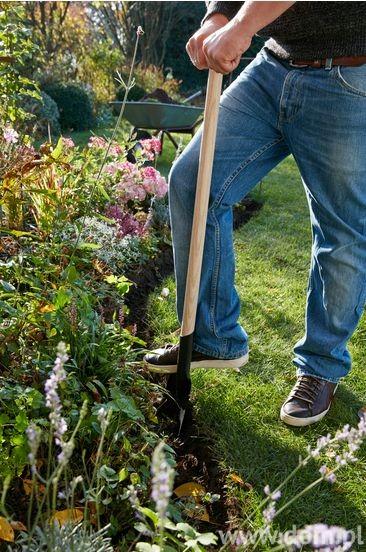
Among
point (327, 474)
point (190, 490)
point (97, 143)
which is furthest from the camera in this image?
point (97, 143)

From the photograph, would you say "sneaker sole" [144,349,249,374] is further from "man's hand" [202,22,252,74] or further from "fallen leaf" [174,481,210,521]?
"man's hand" [202,22,252,74]

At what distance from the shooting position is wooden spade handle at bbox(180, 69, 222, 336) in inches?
75.3

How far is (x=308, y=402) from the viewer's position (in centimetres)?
225

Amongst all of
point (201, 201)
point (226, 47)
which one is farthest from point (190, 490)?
point (226, 47)

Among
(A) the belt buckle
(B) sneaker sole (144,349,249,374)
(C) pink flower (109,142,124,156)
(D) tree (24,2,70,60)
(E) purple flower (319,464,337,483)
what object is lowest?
(B) sneaker sole (144,349,249,374)

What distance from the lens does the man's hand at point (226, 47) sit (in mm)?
1738

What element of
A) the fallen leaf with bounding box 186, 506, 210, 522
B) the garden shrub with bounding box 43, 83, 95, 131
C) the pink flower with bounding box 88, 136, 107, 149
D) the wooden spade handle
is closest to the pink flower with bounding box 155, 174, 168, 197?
the pink flower with bounding box 88, 136, 107, 149

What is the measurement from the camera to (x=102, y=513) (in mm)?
1553

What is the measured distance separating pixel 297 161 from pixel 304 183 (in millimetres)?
90

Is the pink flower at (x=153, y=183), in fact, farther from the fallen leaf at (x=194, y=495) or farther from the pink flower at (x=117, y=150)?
the fallen leaf at (x=194, y=495)

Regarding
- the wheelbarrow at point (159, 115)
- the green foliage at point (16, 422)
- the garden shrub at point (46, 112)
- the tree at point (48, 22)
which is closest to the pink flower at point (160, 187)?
the green foliage at point (16, 422)

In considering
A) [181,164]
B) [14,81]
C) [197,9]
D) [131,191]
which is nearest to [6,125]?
[14,81]

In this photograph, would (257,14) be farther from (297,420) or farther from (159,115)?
(159,115)

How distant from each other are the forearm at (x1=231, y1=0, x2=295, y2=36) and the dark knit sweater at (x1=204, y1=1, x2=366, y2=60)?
0.21 metres
